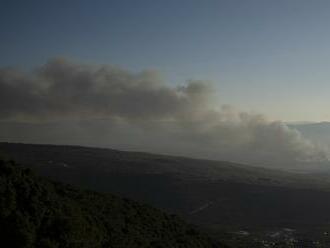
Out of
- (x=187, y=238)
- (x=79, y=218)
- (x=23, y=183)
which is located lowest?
(x=187, y=238)

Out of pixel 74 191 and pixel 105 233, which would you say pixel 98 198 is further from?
pixel 105 233

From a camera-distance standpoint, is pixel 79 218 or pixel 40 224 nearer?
pixel 40 224

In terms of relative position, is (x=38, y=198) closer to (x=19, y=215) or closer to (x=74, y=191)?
(x=19, y=215)

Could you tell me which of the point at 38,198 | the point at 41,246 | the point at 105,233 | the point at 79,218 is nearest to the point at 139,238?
the point at 105,233

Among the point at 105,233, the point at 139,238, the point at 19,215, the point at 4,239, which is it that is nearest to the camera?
the point at 4,239

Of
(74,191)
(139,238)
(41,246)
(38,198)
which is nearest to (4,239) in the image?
(41,246)

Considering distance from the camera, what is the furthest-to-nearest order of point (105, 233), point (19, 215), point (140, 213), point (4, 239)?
1. point (140, 213)
2. point (105, 233)
3. point (19, 215)
4. point (4, 239)

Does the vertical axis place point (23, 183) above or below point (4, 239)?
above
